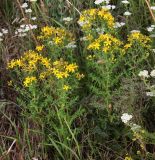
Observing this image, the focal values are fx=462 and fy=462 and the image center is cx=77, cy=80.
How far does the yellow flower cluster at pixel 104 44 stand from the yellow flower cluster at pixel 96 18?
0.13 m

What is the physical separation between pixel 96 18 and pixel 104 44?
29 centimetres

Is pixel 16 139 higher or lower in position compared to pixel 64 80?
lower

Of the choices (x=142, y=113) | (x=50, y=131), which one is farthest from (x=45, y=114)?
(x=142, y=113)

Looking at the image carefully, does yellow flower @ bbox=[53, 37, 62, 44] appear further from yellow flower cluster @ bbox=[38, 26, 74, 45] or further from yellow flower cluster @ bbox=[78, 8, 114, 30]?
yellow flower cluster @ bbox=[78, 8, 114, 30]

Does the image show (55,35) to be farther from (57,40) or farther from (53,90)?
(53,90)

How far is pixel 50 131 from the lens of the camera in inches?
109

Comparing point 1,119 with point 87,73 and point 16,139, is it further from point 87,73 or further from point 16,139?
point 87,73

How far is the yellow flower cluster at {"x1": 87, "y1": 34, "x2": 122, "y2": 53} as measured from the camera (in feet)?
8.57

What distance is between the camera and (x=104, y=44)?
2631 mm

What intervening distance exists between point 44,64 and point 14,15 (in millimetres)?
1207

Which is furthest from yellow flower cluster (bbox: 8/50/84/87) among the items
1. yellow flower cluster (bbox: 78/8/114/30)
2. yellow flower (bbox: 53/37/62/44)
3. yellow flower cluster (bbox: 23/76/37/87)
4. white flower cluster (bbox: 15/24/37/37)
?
white flower cluster (bbox: 15/24/37/37)

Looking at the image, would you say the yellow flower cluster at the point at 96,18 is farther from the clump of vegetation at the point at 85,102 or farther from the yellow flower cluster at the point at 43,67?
the yellow flower cluster at the point at 43,67

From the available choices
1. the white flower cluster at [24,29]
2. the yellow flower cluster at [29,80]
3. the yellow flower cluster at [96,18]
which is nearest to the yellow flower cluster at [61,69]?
the yellow flower cluster at [29,80]

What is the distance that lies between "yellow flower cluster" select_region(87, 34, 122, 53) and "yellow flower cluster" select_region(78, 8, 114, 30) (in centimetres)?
13
